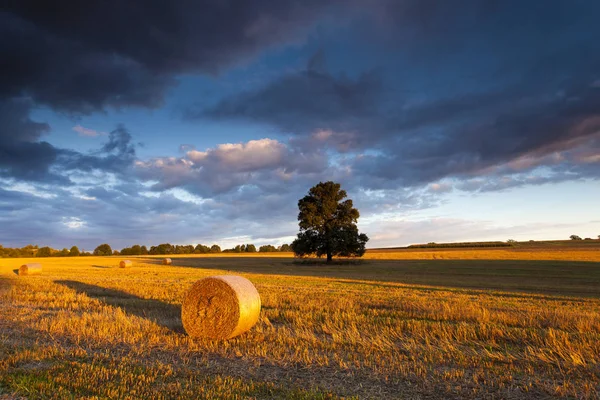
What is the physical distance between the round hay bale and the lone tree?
35.8 m

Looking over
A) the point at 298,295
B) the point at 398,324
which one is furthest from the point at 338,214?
the point at 398,324

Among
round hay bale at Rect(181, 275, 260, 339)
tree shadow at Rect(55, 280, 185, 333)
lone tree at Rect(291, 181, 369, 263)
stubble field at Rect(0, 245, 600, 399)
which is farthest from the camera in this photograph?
lone tree at Rect(291, 181, 369, 263)

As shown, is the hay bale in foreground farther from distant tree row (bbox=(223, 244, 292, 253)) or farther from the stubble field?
distant tree row (bbox=(223, 244, 292, 253))

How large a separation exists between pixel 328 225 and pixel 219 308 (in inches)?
1528

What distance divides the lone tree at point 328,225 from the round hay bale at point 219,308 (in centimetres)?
A: 3577

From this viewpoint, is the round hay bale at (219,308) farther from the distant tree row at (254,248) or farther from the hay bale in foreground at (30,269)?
the distant tree row at (254,248)

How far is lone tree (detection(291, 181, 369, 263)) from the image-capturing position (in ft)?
152

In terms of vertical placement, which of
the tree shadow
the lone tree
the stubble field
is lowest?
the stubble field

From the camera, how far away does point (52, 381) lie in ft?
19.9

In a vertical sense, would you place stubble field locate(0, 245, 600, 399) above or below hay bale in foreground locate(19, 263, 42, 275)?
below

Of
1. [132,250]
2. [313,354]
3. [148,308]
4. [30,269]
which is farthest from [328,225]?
[132,250]

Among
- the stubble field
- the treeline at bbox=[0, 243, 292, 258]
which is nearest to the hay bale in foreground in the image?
the stubble field

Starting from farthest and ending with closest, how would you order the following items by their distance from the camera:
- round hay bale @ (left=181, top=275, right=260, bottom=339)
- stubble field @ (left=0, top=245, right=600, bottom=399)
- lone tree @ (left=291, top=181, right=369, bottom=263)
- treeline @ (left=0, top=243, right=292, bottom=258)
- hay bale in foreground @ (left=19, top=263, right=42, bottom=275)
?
treeline @ (left=0, top=243, right=292, bottom=258) → lone tree @ (left=291, top=181, right=369, bottom=263) → hay bale in foreground @ (left=19, top=263, right=42, bottom=275) → round hay bale @ (left=181, top=275, right=260, bottom=339) → stubble field @ (left=0, top=245, right=600, bottom=399)

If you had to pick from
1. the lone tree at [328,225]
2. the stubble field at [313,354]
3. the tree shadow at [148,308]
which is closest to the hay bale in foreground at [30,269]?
the tree shadow at [148,308]
